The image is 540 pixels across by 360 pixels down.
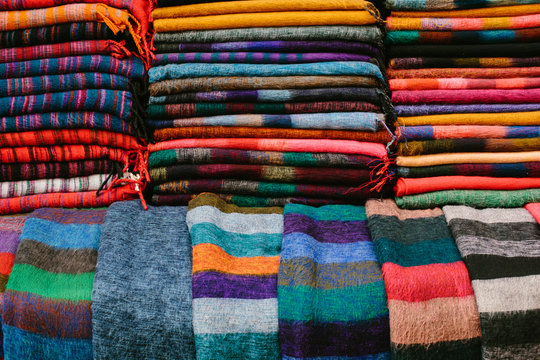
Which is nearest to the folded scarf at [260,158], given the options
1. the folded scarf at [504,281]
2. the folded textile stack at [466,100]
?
the folded textile stack at [466,100]

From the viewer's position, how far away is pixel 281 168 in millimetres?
733

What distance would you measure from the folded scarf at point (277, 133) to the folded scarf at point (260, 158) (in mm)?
33

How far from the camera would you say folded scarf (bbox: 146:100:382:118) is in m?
0.73

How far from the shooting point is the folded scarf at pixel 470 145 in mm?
710

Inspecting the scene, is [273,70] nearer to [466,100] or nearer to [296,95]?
[296,95]

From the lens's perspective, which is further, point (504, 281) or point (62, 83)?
point (62, 83)

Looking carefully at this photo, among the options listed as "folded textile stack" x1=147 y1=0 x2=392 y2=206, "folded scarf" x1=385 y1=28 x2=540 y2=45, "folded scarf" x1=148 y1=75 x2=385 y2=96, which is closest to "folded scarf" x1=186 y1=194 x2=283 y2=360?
"folded textile stack" x1=147 y1=0 x2=392 y2=206

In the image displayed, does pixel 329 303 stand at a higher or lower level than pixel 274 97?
lower

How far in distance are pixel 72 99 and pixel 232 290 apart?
0.51 meters

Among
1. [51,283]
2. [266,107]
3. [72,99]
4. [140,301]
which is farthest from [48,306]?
[266,107]

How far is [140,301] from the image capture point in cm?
55

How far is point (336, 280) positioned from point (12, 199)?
701 millimetres

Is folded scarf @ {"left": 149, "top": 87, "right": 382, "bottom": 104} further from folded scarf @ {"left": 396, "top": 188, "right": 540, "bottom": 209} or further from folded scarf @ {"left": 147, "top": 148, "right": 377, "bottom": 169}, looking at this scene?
folded scarf @ {"left": 396, "top": 188, "right": 540, "bottom": 209}

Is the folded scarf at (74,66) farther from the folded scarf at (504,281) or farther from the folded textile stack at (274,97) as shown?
the folded scarf at (504,281)
